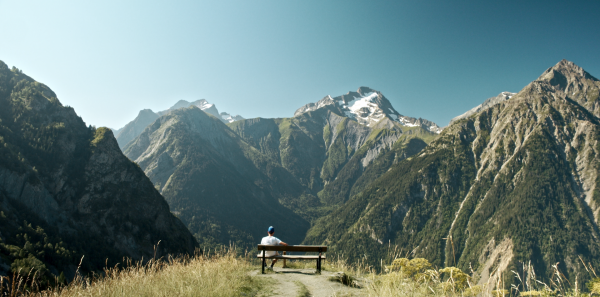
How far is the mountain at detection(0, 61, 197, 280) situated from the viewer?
102 m

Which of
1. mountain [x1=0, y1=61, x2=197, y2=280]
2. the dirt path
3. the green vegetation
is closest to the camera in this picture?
the green vegetation

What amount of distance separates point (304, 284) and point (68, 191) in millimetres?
158906

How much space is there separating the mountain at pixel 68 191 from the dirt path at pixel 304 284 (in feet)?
343

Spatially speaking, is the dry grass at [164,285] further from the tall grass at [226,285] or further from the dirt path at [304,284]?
the dirt path at [304,284]

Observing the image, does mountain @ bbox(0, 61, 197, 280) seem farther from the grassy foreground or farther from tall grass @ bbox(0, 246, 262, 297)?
the grassy foreground

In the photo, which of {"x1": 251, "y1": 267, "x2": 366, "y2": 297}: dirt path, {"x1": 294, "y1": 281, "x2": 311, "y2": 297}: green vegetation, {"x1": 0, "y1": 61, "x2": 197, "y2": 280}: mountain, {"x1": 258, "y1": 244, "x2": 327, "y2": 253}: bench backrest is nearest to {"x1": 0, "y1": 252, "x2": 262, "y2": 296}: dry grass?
{"x1": 251, "y1": 267, "x2": 366, "y2": 297}: dirt path

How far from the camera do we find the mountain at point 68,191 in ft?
333

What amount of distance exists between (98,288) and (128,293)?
883 millimetres

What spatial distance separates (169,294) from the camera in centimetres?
768

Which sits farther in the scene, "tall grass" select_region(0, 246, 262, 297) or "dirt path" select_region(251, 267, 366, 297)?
"dirt path" select_region(251, 267, 366, 297)

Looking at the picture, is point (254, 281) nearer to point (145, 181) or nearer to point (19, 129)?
point (145, 181)

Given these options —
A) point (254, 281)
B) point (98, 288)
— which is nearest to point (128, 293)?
point (98, 288)

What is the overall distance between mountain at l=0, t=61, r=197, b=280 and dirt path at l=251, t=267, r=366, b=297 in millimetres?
104404

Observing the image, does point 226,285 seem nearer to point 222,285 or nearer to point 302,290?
point 222,285
